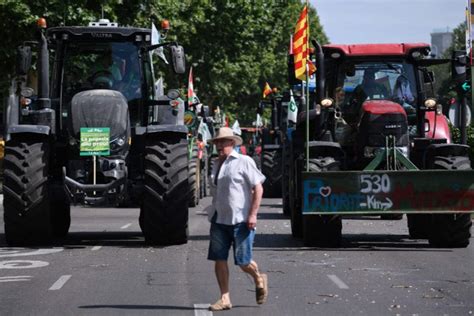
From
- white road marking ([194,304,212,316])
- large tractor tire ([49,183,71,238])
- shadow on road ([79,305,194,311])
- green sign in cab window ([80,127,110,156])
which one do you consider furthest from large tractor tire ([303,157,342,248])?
shadow on road ([79,305,194,311])

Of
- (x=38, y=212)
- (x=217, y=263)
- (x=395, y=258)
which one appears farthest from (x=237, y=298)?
(x=38, y=212)

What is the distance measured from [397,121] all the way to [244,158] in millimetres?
7241

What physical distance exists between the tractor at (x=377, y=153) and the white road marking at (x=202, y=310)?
20.2 feet

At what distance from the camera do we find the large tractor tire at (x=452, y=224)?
19641mm

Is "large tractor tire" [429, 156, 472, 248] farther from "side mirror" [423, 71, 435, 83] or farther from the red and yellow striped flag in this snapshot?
the red and yellow striped flag

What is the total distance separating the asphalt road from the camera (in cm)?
1305

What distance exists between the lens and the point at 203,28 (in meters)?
60.3

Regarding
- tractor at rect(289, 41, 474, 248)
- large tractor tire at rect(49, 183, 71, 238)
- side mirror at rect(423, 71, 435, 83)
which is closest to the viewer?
tractor at rect(289, 41, 474, 248)

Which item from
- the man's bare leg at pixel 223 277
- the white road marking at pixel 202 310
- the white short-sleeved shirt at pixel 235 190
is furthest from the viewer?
the white short-sleeved shirt at pixel 235 190

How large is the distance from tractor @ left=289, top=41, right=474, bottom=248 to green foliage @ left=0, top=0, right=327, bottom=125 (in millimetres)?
→ 18948

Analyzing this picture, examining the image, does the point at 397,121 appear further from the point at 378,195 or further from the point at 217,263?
the point at 217,263

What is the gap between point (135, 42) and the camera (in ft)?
68.0

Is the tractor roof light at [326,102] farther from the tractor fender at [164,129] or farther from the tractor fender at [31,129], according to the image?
the tractor fender at [31,129]

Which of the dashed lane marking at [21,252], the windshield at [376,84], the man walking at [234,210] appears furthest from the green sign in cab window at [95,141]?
the man walking at [234,210]
